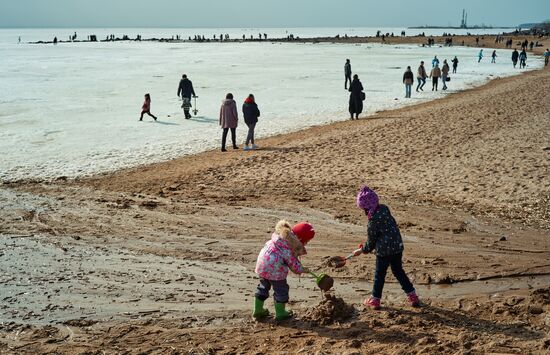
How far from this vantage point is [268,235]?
902 cm

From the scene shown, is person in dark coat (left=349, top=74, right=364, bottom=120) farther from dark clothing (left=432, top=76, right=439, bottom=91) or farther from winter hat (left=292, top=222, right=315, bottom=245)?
winter hat (left=292, top=222, right=315, bottom=245)

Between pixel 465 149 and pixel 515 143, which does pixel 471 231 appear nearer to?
pixel 465 149

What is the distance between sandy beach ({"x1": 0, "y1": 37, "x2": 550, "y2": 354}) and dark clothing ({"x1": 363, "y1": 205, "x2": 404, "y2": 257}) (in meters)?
0.71

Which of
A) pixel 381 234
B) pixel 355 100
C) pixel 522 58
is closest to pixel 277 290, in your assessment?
pixel 381 234

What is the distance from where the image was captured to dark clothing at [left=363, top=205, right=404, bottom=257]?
5898 millimetres

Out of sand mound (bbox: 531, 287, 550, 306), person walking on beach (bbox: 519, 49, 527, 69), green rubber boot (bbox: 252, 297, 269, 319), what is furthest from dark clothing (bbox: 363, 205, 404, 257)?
person walking on beach (bbox: 519, 49, 527, 69)

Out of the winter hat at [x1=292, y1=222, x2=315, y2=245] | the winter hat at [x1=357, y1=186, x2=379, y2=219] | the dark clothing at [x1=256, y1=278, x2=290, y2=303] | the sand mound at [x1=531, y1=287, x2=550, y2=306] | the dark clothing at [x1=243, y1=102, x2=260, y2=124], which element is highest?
the dark clothing at [x1=243, y1=102, x2=260, y2=124]

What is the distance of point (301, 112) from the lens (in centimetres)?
2269

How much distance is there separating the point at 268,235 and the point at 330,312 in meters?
3.12

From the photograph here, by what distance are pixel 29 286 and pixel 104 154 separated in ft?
27.7

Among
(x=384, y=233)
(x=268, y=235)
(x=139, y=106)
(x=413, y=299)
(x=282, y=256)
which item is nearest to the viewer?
(x=282, y=256)

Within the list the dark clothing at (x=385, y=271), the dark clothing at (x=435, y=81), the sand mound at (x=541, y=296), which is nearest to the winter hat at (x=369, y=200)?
the dark clothing at (x=385, y=271)

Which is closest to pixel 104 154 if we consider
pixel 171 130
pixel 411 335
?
pixel 171 130

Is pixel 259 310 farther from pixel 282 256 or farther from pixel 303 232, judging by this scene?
pixel 303 232
